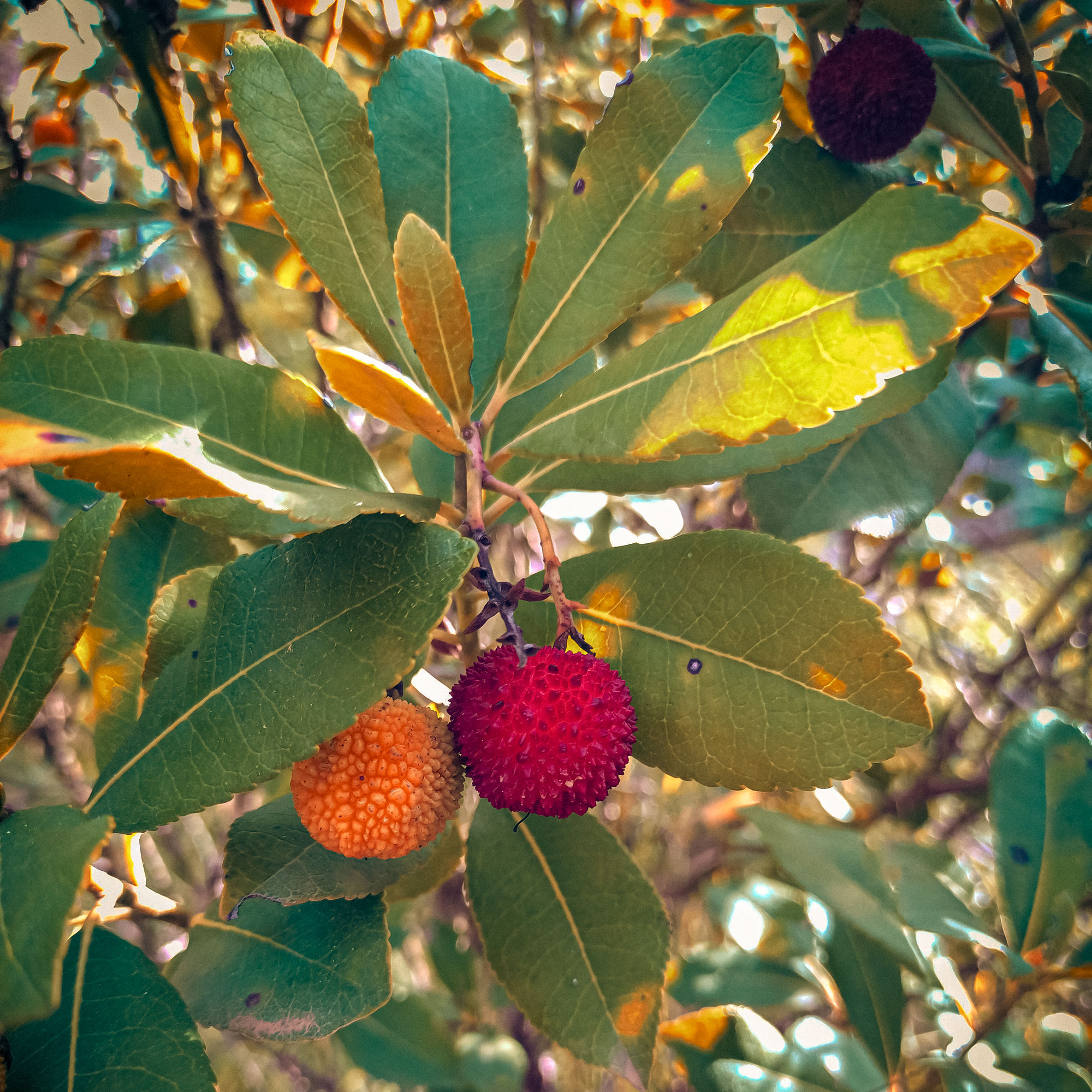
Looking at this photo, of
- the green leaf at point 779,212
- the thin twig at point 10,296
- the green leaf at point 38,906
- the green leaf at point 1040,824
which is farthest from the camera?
the thin twig at point 10,296

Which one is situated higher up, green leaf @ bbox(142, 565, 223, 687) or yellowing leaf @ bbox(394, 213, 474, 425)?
yellowing leaf @ bbox(394, 213, 474, 425)

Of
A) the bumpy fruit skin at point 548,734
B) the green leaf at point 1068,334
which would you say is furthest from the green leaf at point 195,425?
the green leaf at point 1068,334

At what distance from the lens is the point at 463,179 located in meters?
0.68

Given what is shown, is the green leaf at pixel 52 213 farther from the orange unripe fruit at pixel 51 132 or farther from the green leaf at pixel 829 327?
the green leaf at pixel 829 327

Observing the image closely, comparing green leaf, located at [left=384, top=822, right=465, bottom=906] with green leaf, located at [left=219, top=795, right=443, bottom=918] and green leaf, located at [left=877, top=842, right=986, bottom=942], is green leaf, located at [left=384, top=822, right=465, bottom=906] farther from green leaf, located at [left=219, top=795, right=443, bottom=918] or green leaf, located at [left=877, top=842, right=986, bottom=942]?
green leaf, located at [left=877, top=842, right=986, bottom=942]

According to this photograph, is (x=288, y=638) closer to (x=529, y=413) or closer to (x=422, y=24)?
(x=529, y=413)

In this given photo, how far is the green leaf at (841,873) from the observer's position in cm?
86

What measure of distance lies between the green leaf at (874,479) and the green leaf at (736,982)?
0.82 metres

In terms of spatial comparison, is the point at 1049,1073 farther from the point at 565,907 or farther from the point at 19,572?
the point at 19,572

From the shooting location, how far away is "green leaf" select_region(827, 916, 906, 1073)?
3.14 feet

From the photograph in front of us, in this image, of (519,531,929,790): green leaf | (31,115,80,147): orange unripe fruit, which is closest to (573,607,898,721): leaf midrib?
(519,531,929,790): green leaf

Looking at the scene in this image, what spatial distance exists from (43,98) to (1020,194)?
1.62 meters

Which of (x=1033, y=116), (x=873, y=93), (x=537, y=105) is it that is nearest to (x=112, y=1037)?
(x=873, y=93)

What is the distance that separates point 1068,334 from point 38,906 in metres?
0.87
